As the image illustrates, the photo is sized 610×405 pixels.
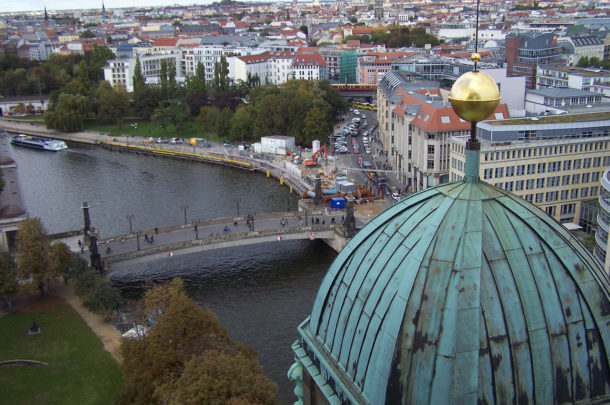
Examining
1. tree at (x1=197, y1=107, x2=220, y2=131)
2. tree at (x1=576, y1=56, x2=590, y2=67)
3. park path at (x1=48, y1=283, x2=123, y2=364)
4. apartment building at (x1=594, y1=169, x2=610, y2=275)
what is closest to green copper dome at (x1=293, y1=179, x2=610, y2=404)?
park path at (x1=48, y1=283, x2=123, y2=364)

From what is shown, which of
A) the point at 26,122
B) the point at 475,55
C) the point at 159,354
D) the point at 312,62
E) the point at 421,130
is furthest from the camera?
the point at 312,62

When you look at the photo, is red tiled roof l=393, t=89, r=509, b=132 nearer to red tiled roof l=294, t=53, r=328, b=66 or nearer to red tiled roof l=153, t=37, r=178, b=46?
red tiled roof l=294, t=53, r=328, b=66

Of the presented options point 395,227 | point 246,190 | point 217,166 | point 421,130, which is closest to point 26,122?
point 217,166

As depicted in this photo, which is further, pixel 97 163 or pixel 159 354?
pixel 97 163

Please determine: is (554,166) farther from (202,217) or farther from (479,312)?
(479,312)

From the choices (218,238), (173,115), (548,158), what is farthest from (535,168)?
(173,115)

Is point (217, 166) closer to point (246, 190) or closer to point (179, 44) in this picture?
point (246, 190)

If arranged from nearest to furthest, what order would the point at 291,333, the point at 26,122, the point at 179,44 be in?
the point at 291,333, the point at 26,122, the point at 179,44
